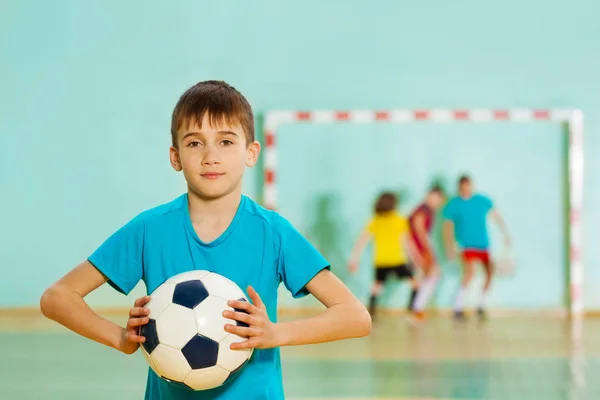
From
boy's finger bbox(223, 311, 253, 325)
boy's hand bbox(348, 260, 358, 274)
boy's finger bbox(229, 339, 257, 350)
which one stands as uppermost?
boy's hand bbox(348, 260, 358, 274)

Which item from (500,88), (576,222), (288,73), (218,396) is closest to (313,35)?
(288,73)

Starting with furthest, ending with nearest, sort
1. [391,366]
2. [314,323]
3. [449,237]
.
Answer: [449,237], [391,366], [314,323]

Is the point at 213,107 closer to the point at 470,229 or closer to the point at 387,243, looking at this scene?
the point at 387,243

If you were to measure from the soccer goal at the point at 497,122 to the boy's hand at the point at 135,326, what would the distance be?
7.61 metres

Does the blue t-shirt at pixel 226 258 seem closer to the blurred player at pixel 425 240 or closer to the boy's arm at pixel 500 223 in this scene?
the blurred player at pixel 425 240

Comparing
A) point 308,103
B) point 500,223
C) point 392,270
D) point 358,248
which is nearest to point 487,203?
point 500,223

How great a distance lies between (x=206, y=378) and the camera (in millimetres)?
2115

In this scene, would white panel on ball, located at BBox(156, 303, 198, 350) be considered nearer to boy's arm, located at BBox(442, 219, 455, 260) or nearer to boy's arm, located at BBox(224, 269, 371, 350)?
boy's arm, located at BBox(224, 269, 371, 350)

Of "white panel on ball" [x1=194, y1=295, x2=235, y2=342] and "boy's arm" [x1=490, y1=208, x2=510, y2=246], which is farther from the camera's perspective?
"boy's arm" [x1=490, y1=208, x2=510, y2=246]

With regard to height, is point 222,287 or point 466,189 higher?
point 466,189

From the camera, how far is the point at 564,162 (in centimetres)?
997

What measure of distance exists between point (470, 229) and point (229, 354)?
24.8ft

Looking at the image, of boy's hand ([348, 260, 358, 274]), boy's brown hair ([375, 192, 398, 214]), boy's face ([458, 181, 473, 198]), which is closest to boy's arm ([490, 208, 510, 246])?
boy's face ([458, 181, 473, 198])

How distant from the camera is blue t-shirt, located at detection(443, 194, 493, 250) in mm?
9336
